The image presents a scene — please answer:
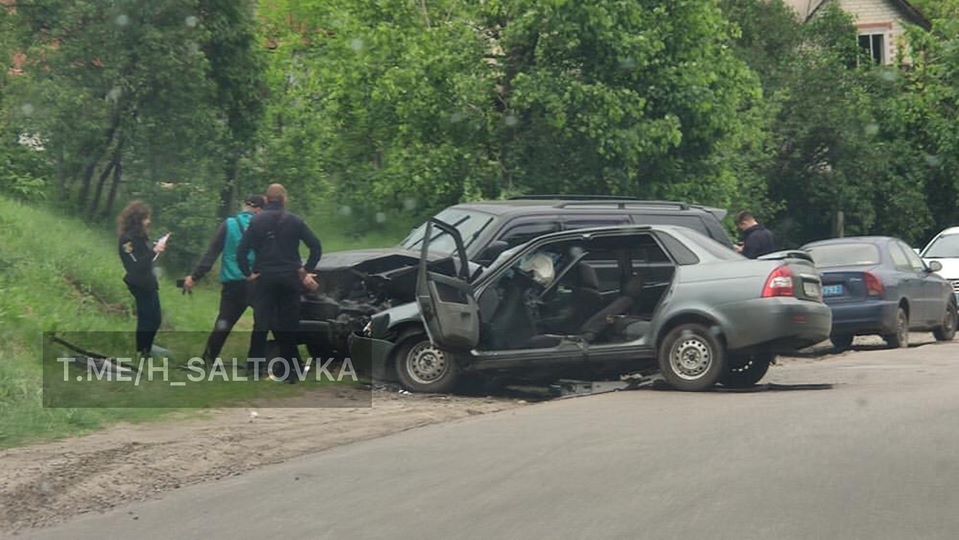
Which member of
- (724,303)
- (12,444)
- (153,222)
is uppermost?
(153,222)

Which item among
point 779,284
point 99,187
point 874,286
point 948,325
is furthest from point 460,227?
point 99,187

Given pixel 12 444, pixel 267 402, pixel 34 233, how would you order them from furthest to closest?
pixel 34 233 < pixel 267 402 < pixel 12 444

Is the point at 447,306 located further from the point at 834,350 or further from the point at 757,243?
the point at 834,350

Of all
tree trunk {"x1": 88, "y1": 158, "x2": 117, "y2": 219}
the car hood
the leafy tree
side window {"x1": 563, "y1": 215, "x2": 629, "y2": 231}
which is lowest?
the car hood

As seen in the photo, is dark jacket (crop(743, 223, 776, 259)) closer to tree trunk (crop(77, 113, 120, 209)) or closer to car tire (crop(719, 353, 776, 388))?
car tire (crop(719, 353, 776, 388))

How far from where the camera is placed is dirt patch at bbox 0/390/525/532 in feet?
27.8

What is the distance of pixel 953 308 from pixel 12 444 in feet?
50.2

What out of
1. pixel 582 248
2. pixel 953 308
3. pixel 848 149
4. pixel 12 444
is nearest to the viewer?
pixel 12 444

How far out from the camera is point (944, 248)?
25578 millimetres

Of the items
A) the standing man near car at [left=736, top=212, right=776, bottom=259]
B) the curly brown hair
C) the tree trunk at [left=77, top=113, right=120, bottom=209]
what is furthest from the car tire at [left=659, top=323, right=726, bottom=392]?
the tree trunk at [left=77, top=113, right=120, bottom=209]

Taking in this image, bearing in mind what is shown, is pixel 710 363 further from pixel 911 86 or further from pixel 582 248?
pixel 911 86

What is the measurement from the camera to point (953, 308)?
70.6 ft

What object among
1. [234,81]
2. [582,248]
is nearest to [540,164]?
[234,81]

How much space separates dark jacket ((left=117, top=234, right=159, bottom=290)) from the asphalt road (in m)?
4.30
